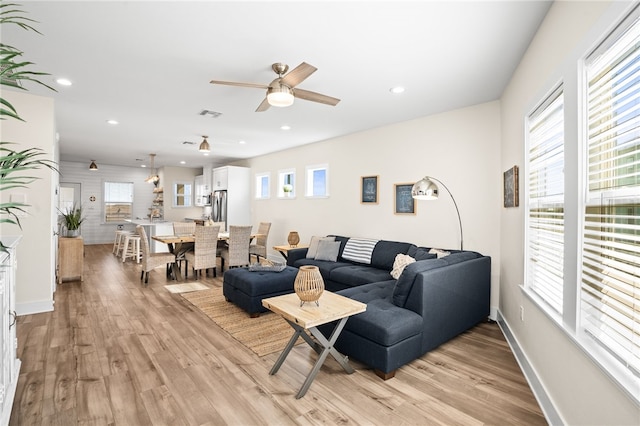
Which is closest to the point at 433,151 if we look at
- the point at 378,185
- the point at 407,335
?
the point at 378,185

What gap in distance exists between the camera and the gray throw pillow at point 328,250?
→ 530 centimetres

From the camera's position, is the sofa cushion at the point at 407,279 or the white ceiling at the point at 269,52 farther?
the sofa cushion at the point at 407,279

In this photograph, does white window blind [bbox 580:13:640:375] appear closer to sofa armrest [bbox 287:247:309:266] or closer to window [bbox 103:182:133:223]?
sofa armrest [bbox 287:247:309:266]

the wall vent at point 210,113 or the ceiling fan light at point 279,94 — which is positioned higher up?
the wall vent at point 210,113

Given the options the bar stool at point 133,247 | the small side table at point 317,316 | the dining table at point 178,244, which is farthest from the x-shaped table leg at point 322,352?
the bar stool at point 133,247

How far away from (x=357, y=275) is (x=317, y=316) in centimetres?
214

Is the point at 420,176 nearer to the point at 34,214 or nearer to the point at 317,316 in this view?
the point at 317,316

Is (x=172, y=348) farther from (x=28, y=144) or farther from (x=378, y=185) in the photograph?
(x=378, y=185)

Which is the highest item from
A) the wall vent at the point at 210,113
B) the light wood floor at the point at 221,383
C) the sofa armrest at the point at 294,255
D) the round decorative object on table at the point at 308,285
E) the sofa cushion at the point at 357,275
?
the wall vent at the point at 210,113

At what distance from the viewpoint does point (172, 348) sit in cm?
307

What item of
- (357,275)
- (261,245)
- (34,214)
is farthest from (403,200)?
(34,214)

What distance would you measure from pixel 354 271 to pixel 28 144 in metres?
4.45

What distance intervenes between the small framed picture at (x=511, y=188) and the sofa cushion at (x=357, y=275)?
1.69 meters

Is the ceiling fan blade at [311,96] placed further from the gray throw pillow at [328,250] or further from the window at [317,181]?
the window at [317,181]
